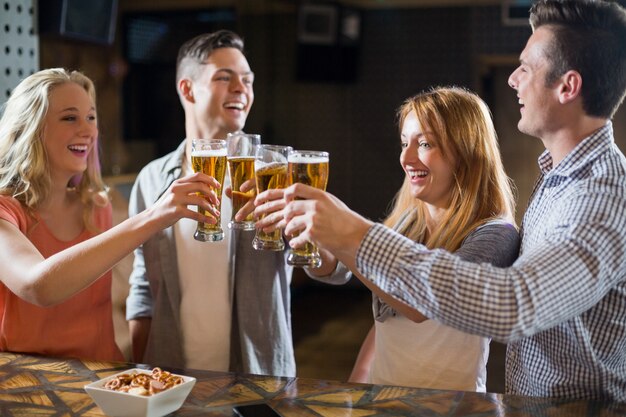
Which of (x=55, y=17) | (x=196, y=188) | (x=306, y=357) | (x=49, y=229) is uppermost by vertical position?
(x=55, y=17)

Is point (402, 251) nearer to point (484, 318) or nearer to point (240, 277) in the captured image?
point (484, 318)

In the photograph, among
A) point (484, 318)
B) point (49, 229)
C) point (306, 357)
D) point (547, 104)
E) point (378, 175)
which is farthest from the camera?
point (378, 175)

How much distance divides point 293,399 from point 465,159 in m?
0.87

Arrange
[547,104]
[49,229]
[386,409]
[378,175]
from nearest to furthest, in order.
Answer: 1. [386,409]
2. [547,104]
3. [49,229]
4. [378,175]

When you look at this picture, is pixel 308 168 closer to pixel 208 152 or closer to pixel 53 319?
pixel 208 152

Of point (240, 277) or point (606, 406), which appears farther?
point (240, 277)

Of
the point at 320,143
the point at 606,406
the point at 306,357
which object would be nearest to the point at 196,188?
the point at 606,406

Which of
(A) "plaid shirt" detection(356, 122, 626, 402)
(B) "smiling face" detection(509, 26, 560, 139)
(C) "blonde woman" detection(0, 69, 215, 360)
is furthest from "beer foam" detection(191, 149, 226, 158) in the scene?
(B) "smiling face" detection(509, 26, 560, 139)

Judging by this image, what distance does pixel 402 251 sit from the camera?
1601 millimetres

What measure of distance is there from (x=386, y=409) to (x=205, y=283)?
1049mm

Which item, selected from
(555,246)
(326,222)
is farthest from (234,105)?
(555,246)

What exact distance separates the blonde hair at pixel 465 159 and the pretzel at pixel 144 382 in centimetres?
86

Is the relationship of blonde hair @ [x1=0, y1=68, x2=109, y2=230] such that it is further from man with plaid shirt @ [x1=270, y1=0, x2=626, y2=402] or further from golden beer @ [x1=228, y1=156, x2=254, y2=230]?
man with plaid shirt @ [x1=270, y1=0, x2=626, y2=402]

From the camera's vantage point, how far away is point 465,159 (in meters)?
2.13
